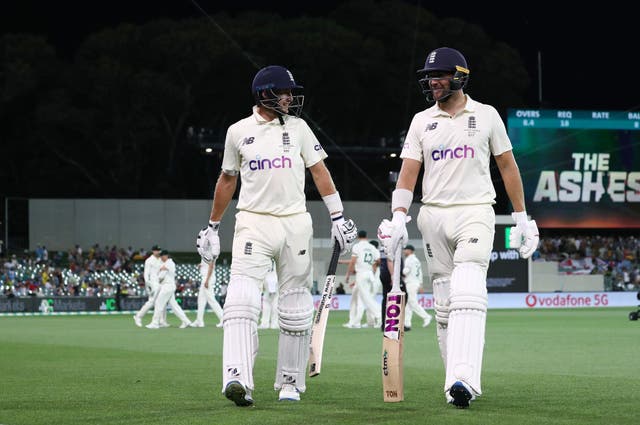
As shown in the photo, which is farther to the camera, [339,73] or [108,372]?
[339,73]

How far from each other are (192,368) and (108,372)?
1083 millimetres

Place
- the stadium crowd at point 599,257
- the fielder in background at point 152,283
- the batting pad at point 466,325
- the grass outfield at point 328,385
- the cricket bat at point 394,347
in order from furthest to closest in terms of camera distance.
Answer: the stadium crowd at point 599,257 < the fielder in background at point 152,283 < the cricket bat at point 394,347 < the batting pad at point 466,325 < the grass outfield at point 328,385

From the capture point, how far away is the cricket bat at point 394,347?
28.0ft

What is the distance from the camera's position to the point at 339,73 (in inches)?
2569

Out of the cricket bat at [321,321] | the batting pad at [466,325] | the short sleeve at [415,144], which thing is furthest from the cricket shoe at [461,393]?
the short sleeve at [415,144]

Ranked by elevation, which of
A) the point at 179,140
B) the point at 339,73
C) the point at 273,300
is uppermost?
the point at 339,73

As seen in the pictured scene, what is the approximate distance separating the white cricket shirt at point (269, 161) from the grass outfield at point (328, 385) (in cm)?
163

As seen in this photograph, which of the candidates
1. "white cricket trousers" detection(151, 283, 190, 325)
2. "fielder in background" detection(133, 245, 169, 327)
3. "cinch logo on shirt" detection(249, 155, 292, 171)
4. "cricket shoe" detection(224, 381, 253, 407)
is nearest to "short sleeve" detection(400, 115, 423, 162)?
"cinch logo on shirt" detection(249, 155, 292, 171)

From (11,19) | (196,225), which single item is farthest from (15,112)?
(196,225)

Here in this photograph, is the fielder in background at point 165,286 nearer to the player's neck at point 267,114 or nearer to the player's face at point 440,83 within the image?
the player's neck at point 267,114

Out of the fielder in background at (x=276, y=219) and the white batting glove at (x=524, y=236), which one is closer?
the white batting glove at (x=524, y=236)

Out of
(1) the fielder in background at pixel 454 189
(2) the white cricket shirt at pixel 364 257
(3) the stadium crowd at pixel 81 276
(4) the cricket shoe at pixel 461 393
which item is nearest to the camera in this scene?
(4) the cricket shoe at pixel 461 393

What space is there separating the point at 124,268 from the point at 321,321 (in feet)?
125

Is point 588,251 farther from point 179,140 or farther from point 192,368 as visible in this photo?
point 192,368
